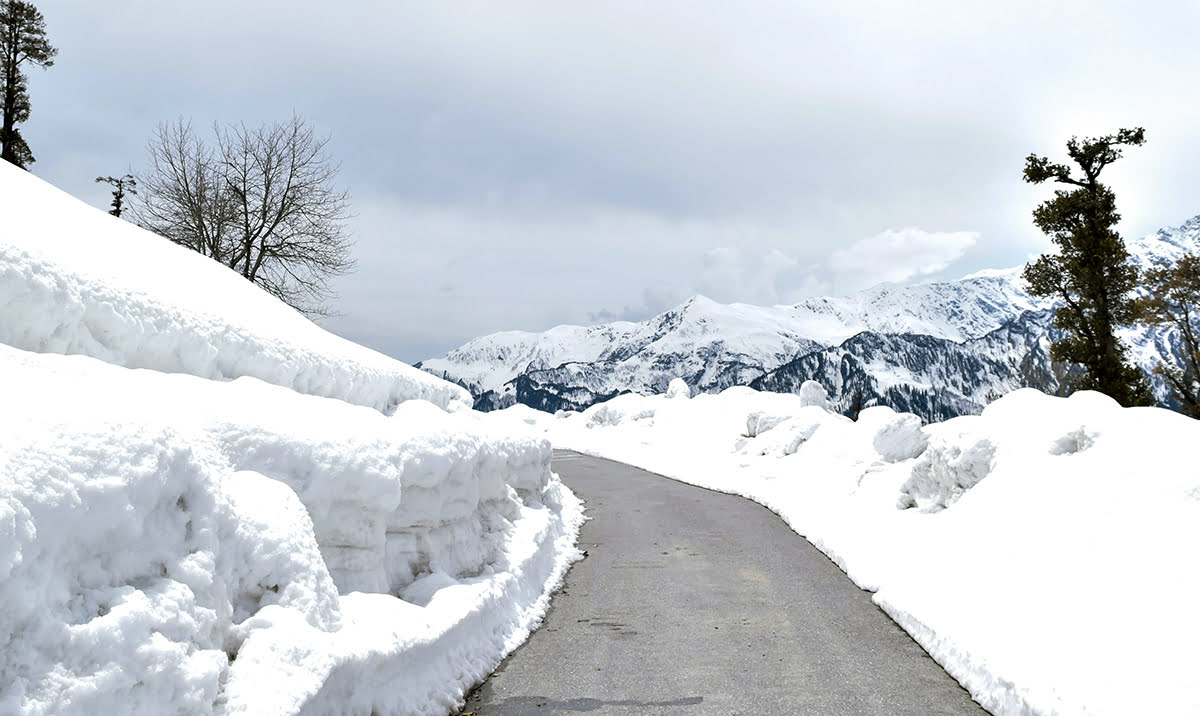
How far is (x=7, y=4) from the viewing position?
92.1 feet

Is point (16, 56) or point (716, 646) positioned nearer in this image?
point (716, 646)

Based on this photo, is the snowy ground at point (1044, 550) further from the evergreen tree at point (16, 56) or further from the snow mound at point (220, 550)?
the evergreen tree at point (16, 56)

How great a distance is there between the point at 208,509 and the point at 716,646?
4.64 metres

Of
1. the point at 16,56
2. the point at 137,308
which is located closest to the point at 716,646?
the point at 137,308

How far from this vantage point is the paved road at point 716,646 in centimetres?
535

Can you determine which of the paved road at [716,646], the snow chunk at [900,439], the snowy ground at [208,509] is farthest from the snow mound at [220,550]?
the snow chunk at [900,439]

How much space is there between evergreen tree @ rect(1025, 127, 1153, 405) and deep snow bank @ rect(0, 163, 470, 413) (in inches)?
980

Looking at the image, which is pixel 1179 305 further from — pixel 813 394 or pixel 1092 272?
pixel 813 394

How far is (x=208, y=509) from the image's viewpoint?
4.11 m

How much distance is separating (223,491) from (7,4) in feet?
116

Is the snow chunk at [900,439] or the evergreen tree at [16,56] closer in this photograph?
the snow chunk at [900,439]

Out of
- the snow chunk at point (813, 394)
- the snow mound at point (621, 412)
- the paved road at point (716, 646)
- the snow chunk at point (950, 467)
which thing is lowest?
the paved road at point (716, 646)

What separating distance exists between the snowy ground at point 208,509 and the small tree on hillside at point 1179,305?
27.5 metres

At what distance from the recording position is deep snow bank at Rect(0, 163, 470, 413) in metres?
5.09
